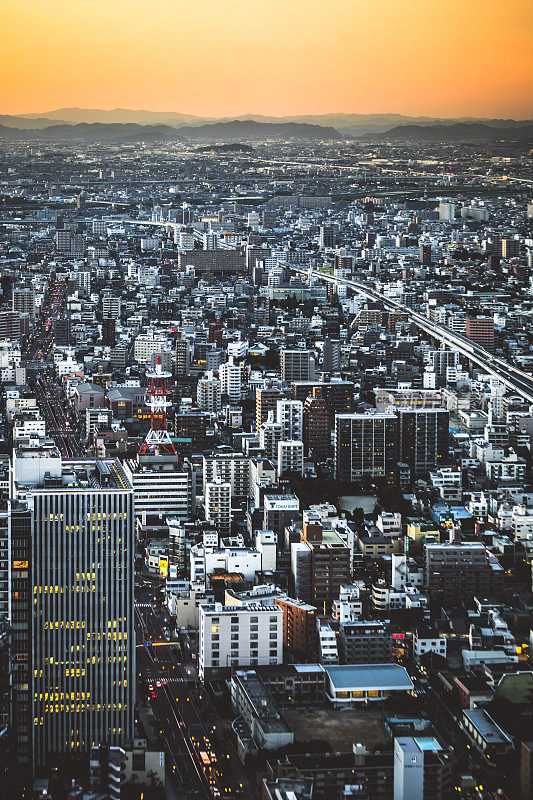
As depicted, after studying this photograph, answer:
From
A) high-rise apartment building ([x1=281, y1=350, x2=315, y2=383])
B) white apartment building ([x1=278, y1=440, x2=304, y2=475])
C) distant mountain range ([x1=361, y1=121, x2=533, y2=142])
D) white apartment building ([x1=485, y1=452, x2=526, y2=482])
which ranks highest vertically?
distant mountain range ([x1=361, y1=121, x2=533, y2=142])

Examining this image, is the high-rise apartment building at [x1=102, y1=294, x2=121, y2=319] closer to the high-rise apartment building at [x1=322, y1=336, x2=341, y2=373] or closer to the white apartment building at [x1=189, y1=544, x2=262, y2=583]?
the high-rise apartment building at [x1=322, y1=336, x2=341, y2=373]

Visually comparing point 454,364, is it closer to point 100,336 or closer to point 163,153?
point 100,336

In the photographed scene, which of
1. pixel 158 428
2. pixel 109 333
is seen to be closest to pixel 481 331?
pixel 109 333

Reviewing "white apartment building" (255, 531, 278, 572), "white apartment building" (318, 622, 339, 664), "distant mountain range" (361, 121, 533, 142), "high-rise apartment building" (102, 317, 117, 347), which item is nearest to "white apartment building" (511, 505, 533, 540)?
"white apartment building" (255, 531, 278, 572)

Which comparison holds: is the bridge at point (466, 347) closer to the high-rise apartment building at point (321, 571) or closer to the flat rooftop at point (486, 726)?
the high-rise apartment building at point (321, 571)

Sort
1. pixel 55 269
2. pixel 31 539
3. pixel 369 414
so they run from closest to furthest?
pixel 31 539, pixel 369 414, pixel 55 269

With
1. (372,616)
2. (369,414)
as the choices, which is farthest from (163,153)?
(372,616)
